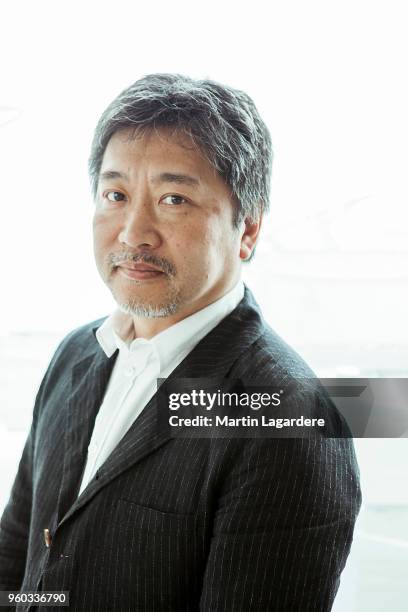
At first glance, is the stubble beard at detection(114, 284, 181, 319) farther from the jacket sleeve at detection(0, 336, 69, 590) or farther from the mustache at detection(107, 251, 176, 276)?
the jacket sleeve at detection(0, 336, 69, 590)

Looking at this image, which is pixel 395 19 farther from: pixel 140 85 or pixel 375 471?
pixel 375 471

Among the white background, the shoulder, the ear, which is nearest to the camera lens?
the ear

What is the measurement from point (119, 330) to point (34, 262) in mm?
434

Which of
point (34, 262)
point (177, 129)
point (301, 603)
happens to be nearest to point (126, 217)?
point (177, 129)

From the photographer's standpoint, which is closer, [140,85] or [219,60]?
[140,85]

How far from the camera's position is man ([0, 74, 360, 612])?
→ 0.93m

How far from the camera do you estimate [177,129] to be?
3.45 ft

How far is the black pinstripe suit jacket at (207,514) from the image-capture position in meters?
0.93


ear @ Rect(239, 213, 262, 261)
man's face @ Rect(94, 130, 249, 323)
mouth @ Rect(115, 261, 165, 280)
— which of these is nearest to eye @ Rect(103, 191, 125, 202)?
man's face @ Rect(94, 130, 249, 323)

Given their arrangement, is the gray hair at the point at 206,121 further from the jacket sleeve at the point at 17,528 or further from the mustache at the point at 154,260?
the jacket sleeve at the point at 17,528

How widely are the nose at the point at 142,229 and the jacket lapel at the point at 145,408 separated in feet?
0.59

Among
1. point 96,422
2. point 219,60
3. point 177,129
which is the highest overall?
point 219,60

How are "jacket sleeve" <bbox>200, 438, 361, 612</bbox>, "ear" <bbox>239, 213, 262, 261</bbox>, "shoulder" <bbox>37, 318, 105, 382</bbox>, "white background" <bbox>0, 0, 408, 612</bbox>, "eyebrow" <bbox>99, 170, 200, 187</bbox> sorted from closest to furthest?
"jacket sleeve" <bbox>200, 438, 361, 612</bbox> < "eyebrow" <bbox>99, 170, 200, 187</bbox> < "ear" <bbox>239, 213, 262, 261</bbox> < "shoulder" <bbox>37, 318, 105, 382</bbox> < "white background" <bbox>0, 0, 408, 612</bbox>

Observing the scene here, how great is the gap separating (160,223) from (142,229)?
0.10ft
